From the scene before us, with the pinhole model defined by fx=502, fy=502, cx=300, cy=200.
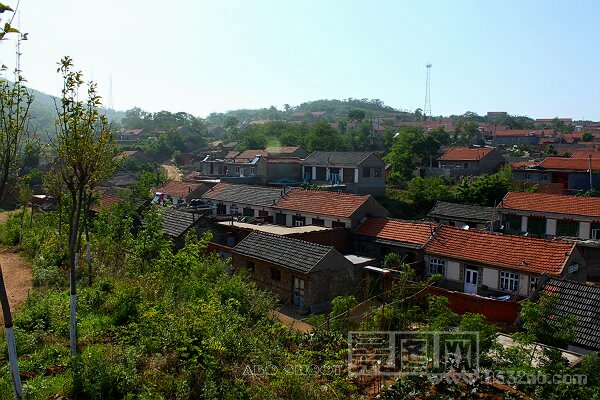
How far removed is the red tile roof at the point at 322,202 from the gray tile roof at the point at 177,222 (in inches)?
290

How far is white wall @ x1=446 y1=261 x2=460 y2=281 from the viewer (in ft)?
65.6

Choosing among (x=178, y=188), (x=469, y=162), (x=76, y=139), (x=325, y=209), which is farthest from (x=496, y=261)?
(x=469, y=162)

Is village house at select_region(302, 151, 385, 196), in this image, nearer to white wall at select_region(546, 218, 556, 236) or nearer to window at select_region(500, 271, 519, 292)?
white wall at select_region(546, 218, 556, 236)

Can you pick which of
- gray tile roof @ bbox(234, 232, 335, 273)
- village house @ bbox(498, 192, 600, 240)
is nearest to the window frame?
gray tile roof @ bbox(234, 232, 335, 273)

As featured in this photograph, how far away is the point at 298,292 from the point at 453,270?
6727mm

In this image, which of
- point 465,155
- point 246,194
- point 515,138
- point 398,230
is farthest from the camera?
point 515,138

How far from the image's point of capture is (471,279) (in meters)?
19.7

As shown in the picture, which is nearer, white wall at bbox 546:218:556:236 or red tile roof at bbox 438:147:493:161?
white wall at bbox 546:218:556:236

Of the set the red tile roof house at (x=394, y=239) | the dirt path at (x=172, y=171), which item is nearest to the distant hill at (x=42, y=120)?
the dirt path at (x=172, y=171)

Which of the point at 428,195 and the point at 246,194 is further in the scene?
the point at 428,195

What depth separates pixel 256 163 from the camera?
1757 inches

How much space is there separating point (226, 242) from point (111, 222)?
6.06 meters

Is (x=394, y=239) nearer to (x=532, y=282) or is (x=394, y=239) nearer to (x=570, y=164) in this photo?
(x=532, y=282)

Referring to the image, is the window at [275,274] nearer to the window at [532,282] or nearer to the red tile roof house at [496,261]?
the red tile roof house at [496,261]
